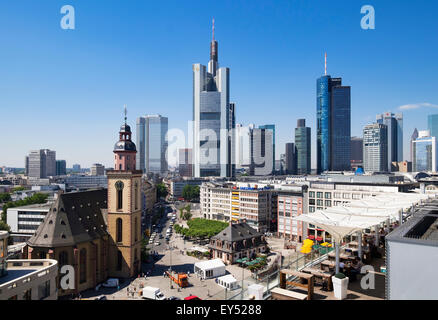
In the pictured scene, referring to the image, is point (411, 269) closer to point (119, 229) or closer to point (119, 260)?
point (119, 229)

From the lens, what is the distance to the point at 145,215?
349ft

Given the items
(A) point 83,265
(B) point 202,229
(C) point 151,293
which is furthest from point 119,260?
(B) point 202,229

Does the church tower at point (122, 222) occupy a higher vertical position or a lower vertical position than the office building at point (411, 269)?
lower

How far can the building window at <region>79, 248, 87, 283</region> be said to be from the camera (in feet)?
137

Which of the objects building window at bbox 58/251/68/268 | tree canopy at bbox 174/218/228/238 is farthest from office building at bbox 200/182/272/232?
building window at bbox 58/251/68/268

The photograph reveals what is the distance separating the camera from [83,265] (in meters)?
42.1

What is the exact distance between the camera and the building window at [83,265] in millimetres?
41812

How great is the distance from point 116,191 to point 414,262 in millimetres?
42049

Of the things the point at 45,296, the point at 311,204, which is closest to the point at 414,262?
the point at 45,296

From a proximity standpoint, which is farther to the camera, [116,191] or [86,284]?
[116,191]

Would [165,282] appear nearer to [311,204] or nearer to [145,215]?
[311,204]

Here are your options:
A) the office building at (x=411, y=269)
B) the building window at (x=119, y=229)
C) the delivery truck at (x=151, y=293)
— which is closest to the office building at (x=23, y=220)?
the building window at (x=119, y=229)

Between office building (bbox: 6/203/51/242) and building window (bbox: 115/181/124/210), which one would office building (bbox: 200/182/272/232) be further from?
office building (bbox: 6/203/51/242)

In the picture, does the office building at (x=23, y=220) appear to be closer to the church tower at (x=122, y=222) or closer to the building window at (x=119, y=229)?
the church tower at (x=122, y=222)
